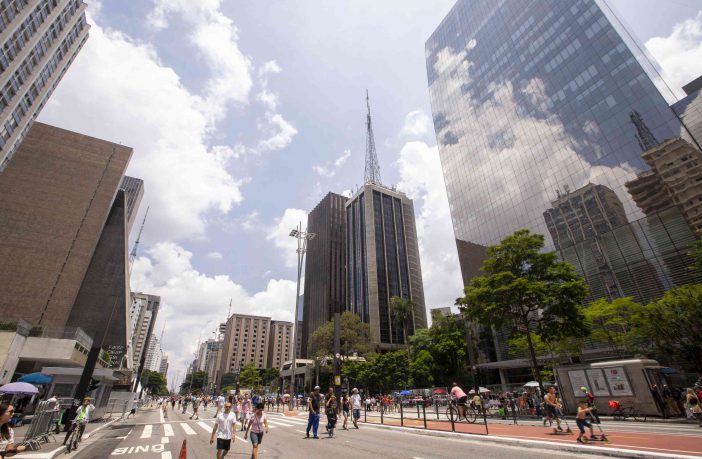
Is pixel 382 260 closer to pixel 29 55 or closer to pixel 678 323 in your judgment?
pixel 678 323

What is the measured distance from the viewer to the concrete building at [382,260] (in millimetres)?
99062

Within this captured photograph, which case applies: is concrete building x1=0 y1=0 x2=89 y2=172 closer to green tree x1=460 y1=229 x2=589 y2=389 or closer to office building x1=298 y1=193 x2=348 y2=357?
green tree x1=460 y1=229 x2=589 y2=389

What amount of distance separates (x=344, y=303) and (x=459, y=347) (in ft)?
203

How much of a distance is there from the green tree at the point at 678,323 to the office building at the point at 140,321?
155082mm

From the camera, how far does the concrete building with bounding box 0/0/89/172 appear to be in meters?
34.0

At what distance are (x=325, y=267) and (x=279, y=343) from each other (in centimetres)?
8319

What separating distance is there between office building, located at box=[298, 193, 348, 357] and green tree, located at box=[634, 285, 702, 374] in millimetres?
91635

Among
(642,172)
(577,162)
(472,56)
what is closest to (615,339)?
(642,172)

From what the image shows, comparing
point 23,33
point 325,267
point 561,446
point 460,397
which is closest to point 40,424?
point 460,397

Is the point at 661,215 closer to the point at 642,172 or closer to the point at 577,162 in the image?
the point at 642,172

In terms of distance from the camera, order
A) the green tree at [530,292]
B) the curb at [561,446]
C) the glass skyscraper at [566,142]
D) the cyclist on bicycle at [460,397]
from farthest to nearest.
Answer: the glass skyscraper at [566,142]
the green tree at [530,292]
the cyclist on bicycle at [460,397]
the curb at [561,446]

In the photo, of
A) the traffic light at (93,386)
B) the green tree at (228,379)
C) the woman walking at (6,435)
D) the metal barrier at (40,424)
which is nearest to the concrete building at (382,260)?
the traffic light at (93,386)

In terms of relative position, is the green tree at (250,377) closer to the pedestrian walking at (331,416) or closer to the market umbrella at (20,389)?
the market umbrella at (20,389)

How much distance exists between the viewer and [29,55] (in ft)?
128
